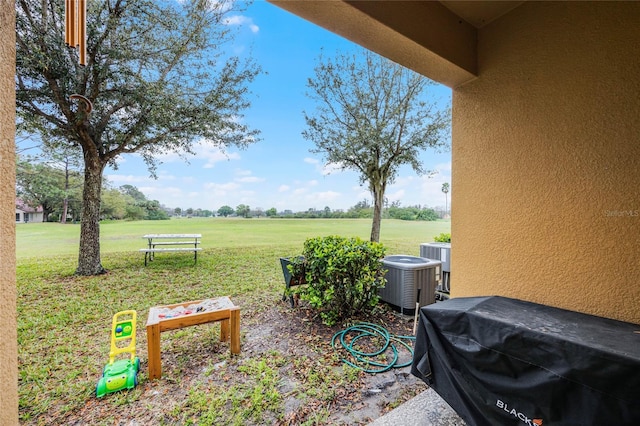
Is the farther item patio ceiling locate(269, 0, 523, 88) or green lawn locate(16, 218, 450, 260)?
green lawn locate(16, 218, 450, 260)

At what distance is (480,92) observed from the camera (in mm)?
1898

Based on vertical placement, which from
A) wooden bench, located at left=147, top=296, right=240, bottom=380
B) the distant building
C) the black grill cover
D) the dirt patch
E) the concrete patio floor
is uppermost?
the distant building

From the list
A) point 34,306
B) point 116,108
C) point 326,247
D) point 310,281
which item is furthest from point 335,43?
point 34,306

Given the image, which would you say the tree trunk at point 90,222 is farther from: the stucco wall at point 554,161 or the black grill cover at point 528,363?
the stucco wall at point 554,161

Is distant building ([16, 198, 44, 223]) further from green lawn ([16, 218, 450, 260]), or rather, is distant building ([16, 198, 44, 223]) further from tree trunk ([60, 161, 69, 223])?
tree trunk ([60, 161, 69, 223])

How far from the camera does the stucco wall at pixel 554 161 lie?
1.29 meters

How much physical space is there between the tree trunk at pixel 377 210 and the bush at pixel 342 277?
411 cm

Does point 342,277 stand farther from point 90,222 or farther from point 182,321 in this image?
point 90,222

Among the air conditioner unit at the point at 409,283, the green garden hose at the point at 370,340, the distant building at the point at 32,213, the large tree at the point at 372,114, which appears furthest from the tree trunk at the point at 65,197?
the air conditioner unit at the point at 409,283

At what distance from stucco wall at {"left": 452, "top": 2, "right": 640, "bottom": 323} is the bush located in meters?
1.14

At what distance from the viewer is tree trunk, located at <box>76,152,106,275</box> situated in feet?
16.1

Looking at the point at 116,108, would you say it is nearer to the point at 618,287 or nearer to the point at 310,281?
the point at 310,281

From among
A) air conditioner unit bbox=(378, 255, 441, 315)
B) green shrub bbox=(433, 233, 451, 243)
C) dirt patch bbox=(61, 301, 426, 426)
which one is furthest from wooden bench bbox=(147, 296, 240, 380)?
green shrub bbox=(433, 233, 451, 243)

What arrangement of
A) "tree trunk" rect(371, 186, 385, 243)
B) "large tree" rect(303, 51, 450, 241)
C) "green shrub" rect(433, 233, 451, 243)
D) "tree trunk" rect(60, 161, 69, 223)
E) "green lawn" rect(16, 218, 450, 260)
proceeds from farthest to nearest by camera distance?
1. "tree trunk" rect(371, 186, 385, 243)
2. "large tree" rect(303, 51, 450, 241)
3. "green lawn" rect(16, 218, 450, 260)
4. "tree trunk" rect(60, 161, 69, 223)
5. "green shrub" rect(433, 233, 451, 243)
